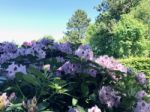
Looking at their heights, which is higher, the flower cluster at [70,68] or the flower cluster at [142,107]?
the flower cluster at [70,68]

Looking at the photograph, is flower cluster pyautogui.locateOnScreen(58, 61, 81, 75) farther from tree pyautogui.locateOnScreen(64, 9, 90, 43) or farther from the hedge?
tree pyautogui.locateOnScreen(64, 9, 90, 43)

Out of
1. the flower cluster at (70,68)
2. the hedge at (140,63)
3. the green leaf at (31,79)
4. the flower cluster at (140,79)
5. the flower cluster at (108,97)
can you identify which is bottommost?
the hedge at (140,63)

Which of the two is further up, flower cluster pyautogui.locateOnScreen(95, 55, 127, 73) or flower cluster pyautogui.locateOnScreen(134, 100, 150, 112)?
flower cluster pyautogui.locateOnScreen(95, 55, 127, 73)

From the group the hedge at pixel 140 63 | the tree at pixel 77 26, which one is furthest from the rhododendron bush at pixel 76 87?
the tree at pixel 77 26

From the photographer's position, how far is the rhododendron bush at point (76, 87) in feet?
8.19

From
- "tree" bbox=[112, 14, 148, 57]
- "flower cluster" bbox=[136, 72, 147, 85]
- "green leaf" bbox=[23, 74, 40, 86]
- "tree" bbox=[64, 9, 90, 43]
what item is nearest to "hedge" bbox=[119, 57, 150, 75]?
"flower cluster" bbox=[136, 72, 147, 85]

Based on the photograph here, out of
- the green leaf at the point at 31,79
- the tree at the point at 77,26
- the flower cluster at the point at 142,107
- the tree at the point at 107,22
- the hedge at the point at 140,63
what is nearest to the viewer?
the green leaf at the point at 31,79

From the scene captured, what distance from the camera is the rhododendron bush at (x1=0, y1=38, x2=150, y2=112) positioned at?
250cm

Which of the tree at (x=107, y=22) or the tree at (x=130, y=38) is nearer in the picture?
the tree at (x=130, y=38)

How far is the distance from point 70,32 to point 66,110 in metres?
74.9

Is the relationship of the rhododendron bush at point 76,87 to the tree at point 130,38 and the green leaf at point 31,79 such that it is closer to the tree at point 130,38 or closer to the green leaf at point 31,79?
the green leaf at point 31,79

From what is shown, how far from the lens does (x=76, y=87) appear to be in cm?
268

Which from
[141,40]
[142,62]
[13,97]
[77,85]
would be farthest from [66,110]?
[141,40]

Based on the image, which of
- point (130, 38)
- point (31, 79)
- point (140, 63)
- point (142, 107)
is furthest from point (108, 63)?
point (130, 38)
